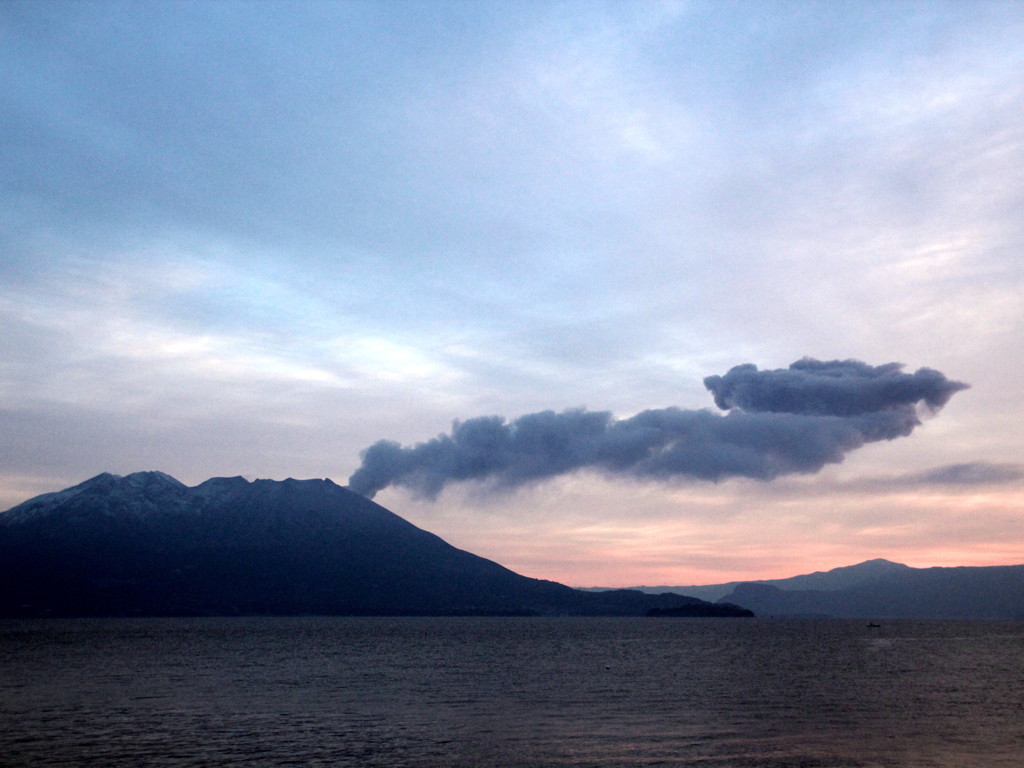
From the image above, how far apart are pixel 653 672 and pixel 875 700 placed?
34.5m

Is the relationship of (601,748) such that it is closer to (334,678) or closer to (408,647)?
(334,678)

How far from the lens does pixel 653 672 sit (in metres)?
110

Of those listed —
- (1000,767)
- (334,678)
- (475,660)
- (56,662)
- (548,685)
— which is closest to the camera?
(1000,767)

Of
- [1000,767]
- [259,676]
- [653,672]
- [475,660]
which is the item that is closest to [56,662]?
[259,676]

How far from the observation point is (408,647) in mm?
173125

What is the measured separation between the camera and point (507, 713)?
71.7 m

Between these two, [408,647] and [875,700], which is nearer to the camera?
[875,700]

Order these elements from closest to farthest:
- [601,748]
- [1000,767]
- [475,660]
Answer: [1000,767]
[601,748]
[475,660]

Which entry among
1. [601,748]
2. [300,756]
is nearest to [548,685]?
[601,748]

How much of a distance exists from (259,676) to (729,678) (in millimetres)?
58226

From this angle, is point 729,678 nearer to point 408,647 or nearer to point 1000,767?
point 1000,767

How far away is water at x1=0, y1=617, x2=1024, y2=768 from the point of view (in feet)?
174

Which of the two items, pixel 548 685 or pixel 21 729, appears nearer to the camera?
pixel 21 729

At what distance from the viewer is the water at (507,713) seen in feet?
174
